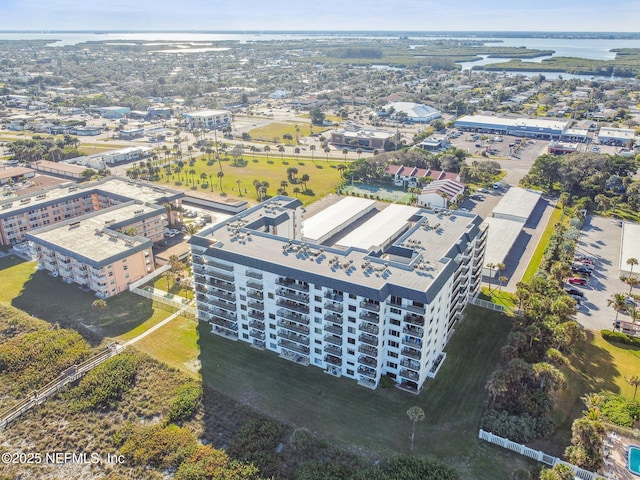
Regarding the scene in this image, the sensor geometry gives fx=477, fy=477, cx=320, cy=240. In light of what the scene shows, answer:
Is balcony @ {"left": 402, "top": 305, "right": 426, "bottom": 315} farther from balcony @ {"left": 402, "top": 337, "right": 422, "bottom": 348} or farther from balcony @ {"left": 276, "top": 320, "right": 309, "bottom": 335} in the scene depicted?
balcony @ {"left": 276, "top": 320, "right": 309, "bottom": 335}

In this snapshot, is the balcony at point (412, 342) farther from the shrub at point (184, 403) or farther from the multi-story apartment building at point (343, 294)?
the shrub at point (184, 403)

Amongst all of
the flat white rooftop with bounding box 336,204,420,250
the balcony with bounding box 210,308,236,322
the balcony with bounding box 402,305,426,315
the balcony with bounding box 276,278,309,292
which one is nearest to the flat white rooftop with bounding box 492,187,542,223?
the flat white rooftop with bounding box 336,204,420,250

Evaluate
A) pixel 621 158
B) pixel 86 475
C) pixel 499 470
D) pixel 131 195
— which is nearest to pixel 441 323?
pixel 499 470

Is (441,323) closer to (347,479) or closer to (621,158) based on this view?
(347,479)

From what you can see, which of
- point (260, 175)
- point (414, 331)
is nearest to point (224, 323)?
point (414, 331)

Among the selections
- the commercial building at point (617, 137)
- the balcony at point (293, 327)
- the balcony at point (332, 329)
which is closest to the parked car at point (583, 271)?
the balcony at point (332, 329)
